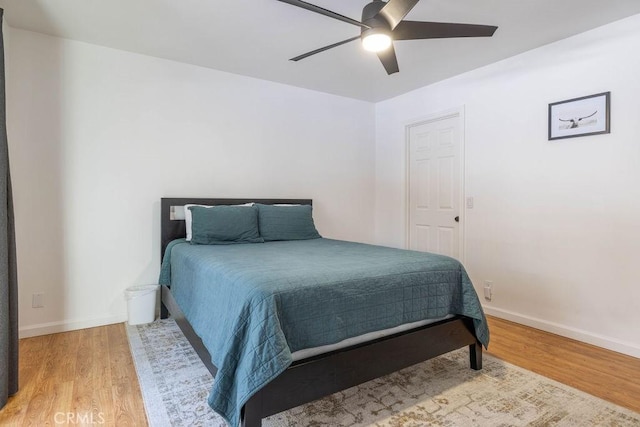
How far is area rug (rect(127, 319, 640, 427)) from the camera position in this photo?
168 centimetres

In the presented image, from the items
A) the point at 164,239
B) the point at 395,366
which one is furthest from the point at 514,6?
the point at 164,239

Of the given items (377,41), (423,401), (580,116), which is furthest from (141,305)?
(580,116)

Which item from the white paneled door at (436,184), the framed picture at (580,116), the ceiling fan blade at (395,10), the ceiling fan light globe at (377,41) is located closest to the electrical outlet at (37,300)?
the ceiling fan light globe at (377,41)

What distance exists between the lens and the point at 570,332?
2787mm

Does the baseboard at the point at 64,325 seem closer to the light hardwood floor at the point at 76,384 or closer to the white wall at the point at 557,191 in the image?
the light hardwood floor at the point at 76,384

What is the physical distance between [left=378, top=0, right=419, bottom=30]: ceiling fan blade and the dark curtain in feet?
6.47

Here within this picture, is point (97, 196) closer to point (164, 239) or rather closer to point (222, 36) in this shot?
A: point (164, 239)

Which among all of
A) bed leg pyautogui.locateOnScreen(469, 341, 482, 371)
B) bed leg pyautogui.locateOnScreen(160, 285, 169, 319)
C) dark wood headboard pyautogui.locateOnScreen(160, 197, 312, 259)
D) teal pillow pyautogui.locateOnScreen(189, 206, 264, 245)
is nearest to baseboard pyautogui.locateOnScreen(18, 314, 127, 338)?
bed leg pyautogui.locateOnScreen(160, 285, 169, 319)

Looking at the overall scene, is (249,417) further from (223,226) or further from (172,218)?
(172,218)

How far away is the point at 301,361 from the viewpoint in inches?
60.6

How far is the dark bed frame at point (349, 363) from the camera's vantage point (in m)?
1.44

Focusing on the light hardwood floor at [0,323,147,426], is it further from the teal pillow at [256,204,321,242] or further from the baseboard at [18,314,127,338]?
the teal pillow at [256,204,321,242]

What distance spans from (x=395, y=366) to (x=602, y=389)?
1.26 metres

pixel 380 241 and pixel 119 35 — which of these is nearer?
pixel 119 35
